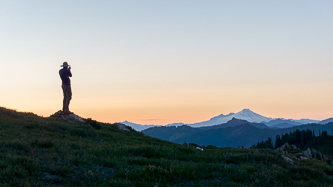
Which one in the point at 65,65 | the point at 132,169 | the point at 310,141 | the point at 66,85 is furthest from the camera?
the point at 310,141

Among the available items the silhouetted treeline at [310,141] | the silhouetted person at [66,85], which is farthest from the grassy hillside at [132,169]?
the silhouetted treeline at [310,141]

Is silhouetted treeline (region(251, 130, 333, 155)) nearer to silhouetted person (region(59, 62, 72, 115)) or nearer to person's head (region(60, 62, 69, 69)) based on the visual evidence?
silhouetted person (region(59, 62, 72, 115))

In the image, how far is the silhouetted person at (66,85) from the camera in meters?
29.0

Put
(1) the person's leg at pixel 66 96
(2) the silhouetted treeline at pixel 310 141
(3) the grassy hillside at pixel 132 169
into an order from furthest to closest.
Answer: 1. (2) the silhouetted treeline at pixel 310 141
2. (1) the person's leg at pixel 66 96
3. (3) the grassy hillside at pixel 132 169

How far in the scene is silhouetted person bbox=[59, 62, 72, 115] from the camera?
29.0 meters

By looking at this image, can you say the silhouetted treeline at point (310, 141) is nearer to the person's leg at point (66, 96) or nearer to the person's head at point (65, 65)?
the person's leg at point (66, 96)

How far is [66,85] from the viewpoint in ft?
97.2

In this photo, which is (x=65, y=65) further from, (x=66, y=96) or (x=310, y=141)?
(x=310, y=141)

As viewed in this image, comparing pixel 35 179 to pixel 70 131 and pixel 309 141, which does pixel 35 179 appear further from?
pixel 309 141

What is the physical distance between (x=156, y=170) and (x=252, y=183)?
3559 mm

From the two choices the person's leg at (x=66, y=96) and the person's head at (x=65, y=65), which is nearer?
the person's head at (x=65, y=65)

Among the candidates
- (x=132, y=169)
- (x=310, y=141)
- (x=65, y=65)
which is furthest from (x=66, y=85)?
(x=310, y=141)

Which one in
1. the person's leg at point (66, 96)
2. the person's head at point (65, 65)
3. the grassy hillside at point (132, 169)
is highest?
the person's head at point (65, 65)

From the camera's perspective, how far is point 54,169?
10.3 m
